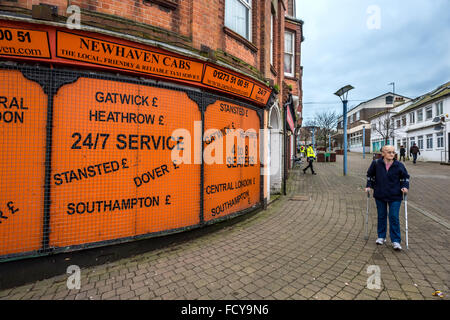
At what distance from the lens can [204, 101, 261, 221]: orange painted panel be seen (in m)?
4.68

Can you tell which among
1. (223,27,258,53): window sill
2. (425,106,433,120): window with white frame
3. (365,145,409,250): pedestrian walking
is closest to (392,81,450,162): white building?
(425,106,433,120): window with white frame

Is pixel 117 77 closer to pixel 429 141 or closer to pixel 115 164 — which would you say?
pixel 115 164

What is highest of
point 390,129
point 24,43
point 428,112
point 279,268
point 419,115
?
point 419,115

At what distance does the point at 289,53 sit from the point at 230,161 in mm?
9987

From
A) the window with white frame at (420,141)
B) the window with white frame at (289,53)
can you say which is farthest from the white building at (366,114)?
the window with white frame at (289,53)

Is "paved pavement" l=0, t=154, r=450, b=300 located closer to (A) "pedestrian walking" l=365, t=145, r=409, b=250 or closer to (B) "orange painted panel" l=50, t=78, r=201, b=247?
(A) "pedestrian walking" l=365, t=145, r=409, b=250

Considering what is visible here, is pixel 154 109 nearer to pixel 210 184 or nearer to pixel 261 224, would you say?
pixel 210 184

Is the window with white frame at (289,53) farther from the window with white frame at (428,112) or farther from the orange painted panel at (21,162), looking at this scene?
the window with white frame at (428,112)

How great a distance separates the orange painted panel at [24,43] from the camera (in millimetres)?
2773

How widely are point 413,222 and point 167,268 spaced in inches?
218

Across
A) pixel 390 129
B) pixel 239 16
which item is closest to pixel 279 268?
pixel 239 16

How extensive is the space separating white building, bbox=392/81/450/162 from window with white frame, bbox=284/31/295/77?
61.6 feet

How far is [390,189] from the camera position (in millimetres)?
3725

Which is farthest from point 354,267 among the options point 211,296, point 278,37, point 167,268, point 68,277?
point 278,37
